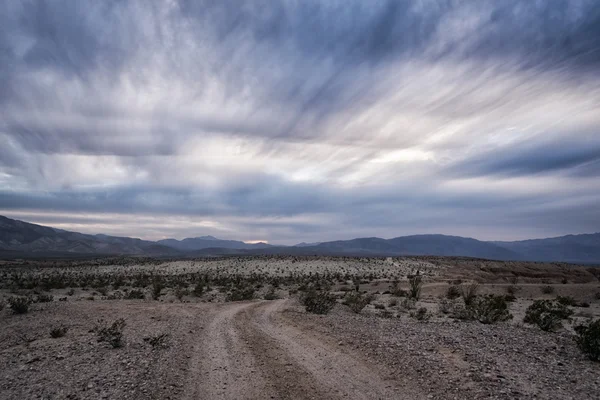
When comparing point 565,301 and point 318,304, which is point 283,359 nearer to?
point 318,304

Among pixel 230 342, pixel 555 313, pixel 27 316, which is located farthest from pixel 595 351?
pixel 27 316

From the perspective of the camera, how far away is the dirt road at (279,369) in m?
7.78

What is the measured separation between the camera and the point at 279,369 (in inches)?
364

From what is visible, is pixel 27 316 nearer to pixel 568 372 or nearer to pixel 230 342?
pixel 230 342

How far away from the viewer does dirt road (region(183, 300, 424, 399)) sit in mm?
7781

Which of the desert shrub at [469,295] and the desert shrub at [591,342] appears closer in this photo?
the desert shrub at [591,342]

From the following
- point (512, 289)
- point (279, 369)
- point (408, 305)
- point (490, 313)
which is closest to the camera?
point (279, 369)

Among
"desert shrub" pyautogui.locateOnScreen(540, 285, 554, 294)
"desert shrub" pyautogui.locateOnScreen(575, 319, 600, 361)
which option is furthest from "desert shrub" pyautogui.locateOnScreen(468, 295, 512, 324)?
"desert shrub" pyautogui.locateOnScreen(540, 285, 554, 294)

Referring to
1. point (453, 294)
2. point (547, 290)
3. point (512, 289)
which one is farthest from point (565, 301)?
point (547, 290)

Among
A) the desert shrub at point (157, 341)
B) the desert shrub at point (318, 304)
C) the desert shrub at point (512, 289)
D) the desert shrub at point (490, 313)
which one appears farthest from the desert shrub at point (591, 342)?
the desert shrub at point (512, 289)

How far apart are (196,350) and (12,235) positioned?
235934 millimetres

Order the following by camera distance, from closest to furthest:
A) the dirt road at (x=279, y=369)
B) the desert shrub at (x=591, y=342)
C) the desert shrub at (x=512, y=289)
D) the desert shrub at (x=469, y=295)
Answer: the dirt road at (x=279, y=369), the desert shrub at (x=591, y=342), the desert shrub at (x=469, y=295), the desert shrub at (x=512, y=289)

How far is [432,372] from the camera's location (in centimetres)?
868

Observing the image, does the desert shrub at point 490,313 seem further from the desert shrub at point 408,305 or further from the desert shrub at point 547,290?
the desert shrub at point 547,290
